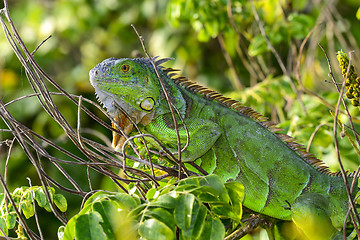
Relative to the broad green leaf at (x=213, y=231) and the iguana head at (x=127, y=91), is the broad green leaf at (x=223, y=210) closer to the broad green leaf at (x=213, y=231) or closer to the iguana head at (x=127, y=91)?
the broad green leaf at (x=213, y=231)

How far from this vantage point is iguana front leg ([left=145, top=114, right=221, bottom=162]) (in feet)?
7.06

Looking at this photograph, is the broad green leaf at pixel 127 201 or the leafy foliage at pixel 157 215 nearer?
the leafy foliage at pixel 157 215

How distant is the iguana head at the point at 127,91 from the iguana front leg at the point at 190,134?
0.14 ft

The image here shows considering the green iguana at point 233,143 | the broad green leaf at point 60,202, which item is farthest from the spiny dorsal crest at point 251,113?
the broad green leaf at point 60,202

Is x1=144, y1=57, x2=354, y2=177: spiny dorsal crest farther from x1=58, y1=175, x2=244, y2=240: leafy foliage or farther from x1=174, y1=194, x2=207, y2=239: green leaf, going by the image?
x1=174, y1=194, x2=207, y2=239: green leaf

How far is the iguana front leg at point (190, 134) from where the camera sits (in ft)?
7.06

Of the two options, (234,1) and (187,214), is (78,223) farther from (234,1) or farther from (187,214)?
(234,1)

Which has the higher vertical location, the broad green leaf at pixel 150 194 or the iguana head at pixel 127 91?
the iguana head at pixel 127 91

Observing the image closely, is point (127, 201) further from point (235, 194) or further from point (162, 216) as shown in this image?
point (235, 194)

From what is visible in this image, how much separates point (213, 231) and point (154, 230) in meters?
0.18

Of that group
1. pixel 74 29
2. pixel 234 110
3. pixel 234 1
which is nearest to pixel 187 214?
pixel 234 110

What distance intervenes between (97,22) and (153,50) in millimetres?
1003

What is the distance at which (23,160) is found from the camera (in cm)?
606

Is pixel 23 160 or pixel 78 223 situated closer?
pixel 78 223
